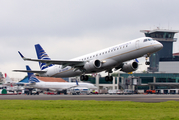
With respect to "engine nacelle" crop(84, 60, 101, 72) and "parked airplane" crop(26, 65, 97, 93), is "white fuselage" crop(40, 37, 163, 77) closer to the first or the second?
"engine nacelle" crop(84, 60, 101, 72)

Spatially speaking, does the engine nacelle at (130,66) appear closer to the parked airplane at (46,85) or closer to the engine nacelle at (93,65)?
the engine nacelle at (93,65)

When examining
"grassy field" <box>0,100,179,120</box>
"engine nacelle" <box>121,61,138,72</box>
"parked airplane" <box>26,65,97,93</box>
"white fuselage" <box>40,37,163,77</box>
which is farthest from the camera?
"parked airplane" <box>26,65,97,93</box>

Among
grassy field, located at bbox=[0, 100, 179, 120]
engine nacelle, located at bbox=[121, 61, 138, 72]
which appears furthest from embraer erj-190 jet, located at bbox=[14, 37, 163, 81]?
grassy field, located at bbox=[0, 100, 179, 120]

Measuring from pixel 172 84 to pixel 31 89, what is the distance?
79329 mm

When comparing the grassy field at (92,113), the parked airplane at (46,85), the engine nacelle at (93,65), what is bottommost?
the grassy field at (92,113)

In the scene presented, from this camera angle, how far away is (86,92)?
314 ft

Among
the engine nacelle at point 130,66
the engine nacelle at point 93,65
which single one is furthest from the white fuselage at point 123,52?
the engine nacelle at point 130,66

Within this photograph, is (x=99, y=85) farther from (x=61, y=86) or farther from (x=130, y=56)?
(x=130, y=56)

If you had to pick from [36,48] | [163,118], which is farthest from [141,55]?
[36,48]

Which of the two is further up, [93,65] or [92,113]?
[93,65]

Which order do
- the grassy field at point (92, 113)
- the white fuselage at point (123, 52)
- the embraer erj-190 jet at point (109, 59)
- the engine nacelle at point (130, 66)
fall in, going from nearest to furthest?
the grassy field at point (92, 113), the white fuselage at point (123, 52), the embraer erj-190 jet at point (109, 59), the engine nacelle at point (130, 66)

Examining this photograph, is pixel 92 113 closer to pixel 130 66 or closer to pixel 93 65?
pixel 93 65

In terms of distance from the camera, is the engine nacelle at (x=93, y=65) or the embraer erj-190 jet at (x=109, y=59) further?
the engine nacelle at (x=93, y=65)

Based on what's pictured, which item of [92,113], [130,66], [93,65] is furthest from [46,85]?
[92,113]
